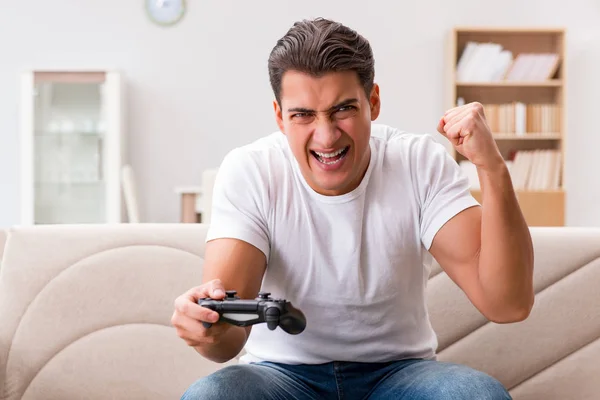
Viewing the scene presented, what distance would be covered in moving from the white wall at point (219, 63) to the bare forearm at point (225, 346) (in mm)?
4708

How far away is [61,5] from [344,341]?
5.15 metres

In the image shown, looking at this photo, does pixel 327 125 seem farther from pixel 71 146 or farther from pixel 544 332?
pixel 71 146

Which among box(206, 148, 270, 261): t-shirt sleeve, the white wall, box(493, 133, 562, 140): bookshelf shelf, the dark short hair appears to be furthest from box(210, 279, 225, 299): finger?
the white wall

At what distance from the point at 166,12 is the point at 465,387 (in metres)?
5.12

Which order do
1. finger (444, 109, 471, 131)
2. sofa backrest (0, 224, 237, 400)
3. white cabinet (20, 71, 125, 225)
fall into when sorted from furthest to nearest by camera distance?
white cabinet (20, 71, 125, 225) < sofa backrest (0, 224, 237, 400) < finger (444, 109, 471, 131)

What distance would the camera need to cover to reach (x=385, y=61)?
617 cm

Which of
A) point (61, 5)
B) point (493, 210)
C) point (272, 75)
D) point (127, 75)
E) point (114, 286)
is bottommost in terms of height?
point (114, 286)

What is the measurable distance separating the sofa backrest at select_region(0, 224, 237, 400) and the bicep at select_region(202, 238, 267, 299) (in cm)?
34

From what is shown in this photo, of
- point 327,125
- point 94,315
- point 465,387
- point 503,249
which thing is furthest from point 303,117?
point 94,315

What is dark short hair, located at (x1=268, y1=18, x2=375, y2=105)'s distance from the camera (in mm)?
1524

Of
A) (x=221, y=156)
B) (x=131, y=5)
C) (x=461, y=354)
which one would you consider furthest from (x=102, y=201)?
(x=461, y=354)

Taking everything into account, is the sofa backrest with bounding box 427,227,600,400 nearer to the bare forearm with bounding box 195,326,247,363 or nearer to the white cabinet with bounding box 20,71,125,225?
the bare forearm with bounding box 195,326,247,363

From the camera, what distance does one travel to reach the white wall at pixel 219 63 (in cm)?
608

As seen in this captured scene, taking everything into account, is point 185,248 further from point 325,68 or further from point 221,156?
point 221,156
